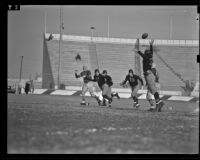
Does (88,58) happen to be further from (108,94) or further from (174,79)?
(108,94)

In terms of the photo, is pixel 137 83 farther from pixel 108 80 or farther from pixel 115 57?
pixel 115 57

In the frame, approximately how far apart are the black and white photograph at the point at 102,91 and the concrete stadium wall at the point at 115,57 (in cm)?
9

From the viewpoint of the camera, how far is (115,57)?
43.2 meters

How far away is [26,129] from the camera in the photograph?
584 cm

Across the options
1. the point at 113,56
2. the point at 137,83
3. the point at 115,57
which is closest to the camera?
the point at 137,83

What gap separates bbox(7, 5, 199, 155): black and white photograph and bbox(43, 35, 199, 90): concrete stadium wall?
9cm

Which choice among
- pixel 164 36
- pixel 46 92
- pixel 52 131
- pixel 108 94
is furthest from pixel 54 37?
pixel 52 131

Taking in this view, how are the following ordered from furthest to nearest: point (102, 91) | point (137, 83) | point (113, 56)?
point (113, 56)
point (102, 91)
point (137, 83)

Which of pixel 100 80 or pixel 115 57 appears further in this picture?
pixel 115 57

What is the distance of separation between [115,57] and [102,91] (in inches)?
1062

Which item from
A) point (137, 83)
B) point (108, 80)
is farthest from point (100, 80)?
point (137, 83)

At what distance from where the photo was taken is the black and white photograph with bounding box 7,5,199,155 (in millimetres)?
5223

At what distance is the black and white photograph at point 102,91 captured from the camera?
5.22 m
